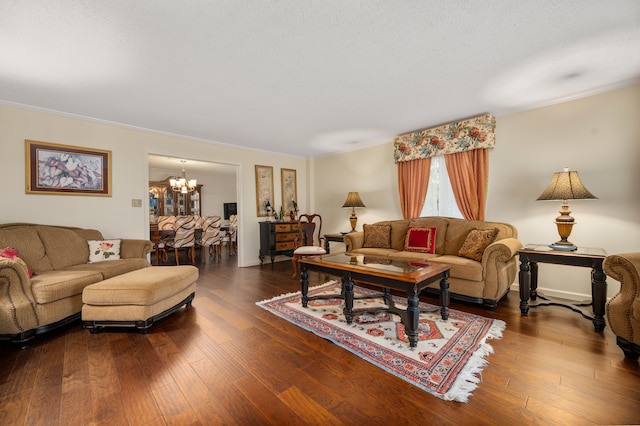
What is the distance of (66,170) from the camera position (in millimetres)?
3400

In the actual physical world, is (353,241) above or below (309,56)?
below

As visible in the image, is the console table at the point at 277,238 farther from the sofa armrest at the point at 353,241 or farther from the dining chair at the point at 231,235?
the dining chair at the point at 231,235

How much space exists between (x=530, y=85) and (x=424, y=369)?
117 inches

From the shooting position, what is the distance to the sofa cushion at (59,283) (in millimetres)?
2238

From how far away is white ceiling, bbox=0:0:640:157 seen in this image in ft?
5.64

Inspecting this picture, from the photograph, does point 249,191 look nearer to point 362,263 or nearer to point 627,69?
point 362,263

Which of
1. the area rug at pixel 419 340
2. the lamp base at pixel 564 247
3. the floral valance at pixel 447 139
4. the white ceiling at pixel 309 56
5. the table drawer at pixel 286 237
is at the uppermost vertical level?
the white ceiling at pixel 309 56

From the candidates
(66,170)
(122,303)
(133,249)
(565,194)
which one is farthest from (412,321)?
(66,170)

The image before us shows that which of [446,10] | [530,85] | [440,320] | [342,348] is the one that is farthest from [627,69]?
[342,348]

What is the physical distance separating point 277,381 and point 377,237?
2818 millimetres

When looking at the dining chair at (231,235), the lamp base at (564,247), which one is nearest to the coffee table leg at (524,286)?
the lamp base at (564,247)

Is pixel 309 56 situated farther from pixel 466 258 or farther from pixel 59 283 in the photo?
pixel 59 283

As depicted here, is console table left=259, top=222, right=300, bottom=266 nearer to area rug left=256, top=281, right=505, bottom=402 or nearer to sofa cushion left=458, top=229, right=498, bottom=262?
area rug left=256, top=281, right=505, bottom=402

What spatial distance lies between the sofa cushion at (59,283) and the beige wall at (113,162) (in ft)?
3.45
